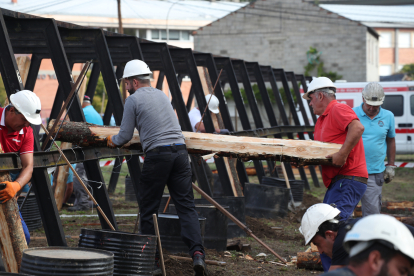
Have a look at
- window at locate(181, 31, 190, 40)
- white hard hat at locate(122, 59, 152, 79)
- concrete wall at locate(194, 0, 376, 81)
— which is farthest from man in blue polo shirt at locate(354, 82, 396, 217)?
window at locate(181, 31, 190, 40)

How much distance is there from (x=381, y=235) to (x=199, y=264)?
342cm

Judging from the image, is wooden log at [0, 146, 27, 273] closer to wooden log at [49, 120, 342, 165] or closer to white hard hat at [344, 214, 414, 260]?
wooden log at [49, 120, 342, 165]

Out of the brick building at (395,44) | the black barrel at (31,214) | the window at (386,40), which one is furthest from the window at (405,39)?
the black barrel at (31,214)

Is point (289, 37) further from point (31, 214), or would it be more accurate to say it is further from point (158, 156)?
point (158, 156)

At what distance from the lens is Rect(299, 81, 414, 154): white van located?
1958cm

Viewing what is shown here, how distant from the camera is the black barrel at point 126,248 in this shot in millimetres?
4809

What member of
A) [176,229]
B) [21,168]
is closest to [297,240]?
[176,229]

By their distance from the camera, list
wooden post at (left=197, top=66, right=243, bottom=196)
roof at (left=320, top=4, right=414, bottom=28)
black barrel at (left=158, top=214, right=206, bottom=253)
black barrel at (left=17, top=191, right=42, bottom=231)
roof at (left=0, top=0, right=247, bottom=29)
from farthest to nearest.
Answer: roof at (left=0, top=0, right=247, bottom=29)
roof at (left=320, top=4, right=414, bottom=28)
wooden post at (left=197, top=66, right=243, bottom=196)
black barrel at (left=17, top=191, right=42, bottom=231)
black barrel at (left=158, top=214, right=206, bottom=253)

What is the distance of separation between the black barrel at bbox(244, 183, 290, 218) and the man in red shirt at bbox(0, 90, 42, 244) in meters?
5.66

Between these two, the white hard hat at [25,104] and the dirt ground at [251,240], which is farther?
the dirt ground at [251,240]

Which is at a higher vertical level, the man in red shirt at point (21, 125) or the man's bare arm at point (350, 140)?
the man in red shirt at point (21, 125)

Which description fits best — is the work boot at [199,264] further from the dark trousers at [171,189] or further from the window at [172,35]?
the window at [172,35]

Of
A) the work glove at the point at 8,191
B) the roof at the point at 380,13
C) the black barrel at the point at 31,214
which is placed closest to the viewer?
the work glove at the point at 8,191

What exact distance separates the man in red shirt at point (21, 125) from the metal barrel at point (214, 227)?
109 inches
